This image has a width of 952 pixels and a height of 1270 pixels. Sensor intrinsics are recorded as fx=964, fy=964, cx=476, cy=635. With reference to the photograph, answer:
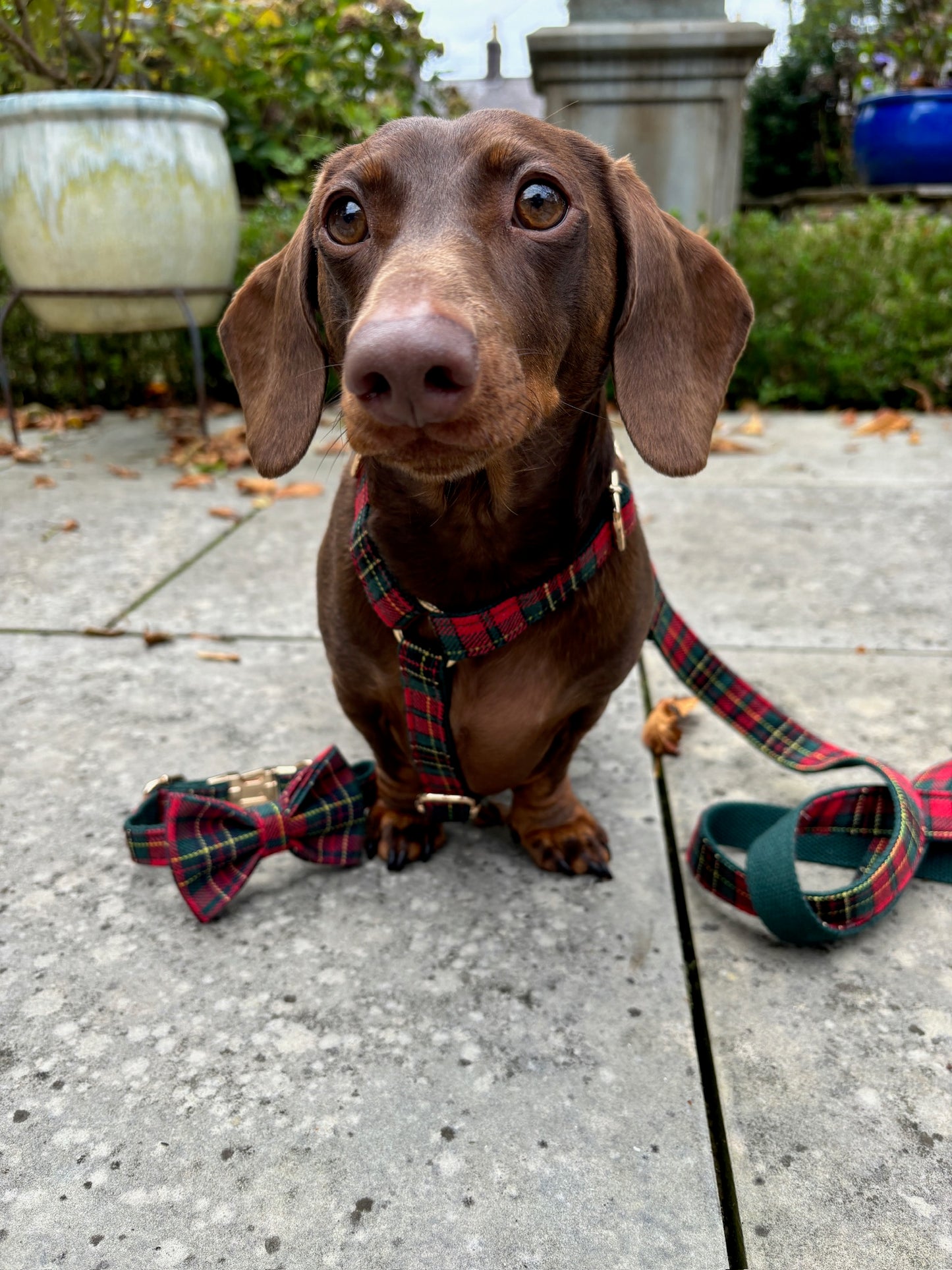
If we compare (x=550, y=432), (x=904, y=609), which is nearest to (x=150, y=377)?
(x=904, y=609)

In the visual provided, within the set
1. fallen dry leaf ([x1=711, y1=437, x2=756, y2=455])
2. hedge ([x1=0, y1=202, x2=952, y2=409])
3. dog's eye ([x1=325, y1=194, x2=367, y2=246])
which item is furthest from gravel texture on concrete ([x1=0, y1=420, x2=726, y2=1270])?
hedge ([x1=0, y1=202, x2=952, y2=409])

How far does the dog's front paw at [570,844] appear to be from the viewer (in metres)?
1.72

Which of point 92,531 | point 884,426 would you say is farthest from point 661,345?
point 884,426

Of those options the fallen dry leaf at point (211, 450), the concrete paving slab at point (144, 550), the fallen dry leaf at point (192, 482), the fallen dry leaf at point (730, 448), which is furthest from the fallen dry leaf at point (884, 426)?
the fallen dry leaf at point (192, 482)

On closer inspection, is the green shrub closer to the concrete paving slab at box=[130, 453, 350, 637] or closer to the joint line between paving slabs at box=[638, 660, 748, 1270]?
the concrete paving slab at box=[130, 453, 350, 637]

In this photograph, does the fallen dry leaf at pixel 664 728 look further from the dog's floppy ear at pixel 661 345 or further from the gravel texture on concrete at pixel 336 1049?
the dog's floppy ear at pixel 661 345

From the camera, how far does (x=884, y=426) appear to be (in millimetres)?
5051

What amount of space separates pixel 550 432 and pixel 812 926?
2.78 ft

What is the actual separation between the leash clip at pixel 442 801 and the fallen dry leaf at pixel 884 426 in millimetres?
3997

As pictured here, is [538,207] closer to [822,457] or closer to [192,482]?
[192,482]

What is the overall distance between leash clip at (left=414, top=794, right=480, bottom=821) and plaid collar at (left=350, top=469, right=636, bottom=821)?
0.29 feet

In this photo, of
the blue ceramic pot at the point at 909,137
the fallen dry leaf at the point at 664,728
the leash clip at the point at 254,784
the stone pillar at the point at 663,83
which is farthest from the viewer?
the blue ceramic pot at the point at 909,137

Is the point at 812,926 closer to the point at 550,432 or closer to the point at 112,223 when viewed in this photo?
the point at 550,432

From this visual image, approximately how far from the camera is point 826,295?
5332 millimetres
